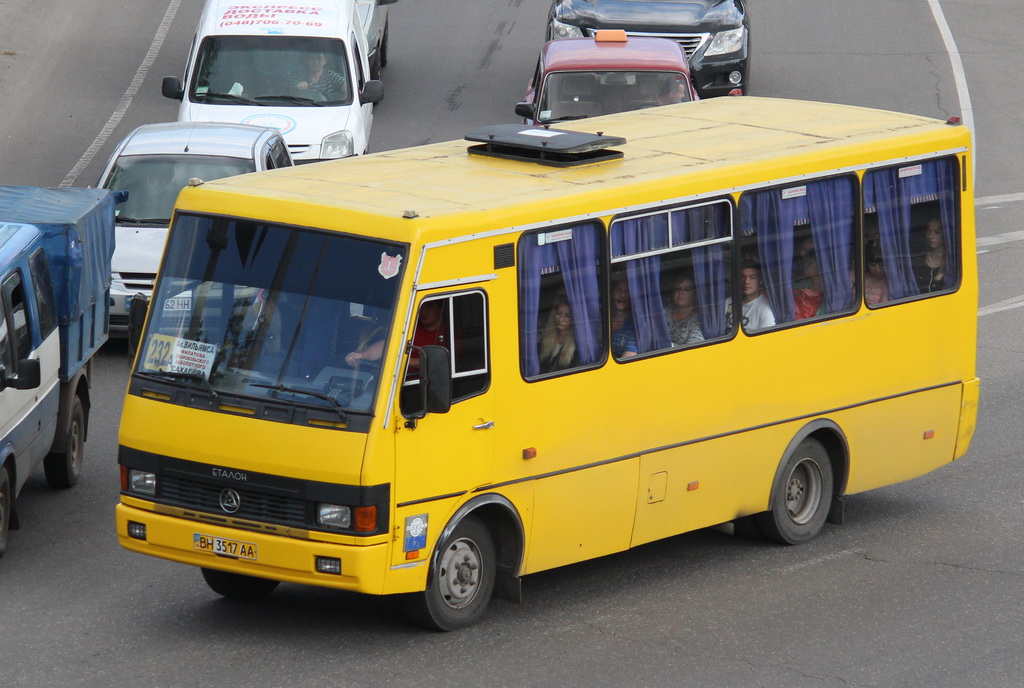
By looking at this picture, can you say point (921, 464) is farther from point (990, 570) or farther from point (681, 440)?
point (681, 440)

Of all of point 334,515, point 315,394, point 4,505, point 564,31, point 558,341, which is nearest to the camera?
point 334,515

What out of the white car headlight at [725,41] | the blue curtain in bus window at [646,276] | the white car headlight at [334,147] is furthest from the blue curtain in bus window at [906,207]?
the white car headlight at [725,41]

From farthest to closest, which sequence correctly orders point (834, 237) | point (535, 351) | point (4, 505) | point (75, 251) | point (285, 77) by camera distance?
point (285, 77), point (75, 251), point (834, 237), point (4, 505), point (535, 351)

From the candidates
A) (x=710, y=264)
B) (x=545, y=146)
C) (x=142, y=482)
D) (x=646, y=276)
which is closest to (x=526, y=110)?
(x=710, y=264)

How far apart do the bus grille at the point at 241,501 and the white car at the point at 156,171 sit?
277 inches

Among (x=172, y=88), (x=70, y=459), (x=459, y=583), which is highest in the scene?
(x=172, y=88)

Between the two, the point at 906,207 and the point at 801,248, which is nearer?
the point at 801,248

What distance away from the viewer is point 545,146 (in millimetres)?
10484

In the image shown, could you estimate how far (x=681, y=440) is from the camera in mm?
10586

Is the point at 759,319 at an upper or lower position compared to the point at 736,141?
lower

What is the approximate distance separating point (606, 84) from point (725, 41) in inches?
176

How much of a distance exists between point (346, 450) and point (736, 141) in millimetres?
4181

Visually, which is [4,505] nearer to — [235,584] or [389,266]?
[235,584]

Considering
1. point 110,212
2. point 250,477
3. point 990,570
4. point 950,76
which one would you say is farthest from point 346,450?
point 950,76
